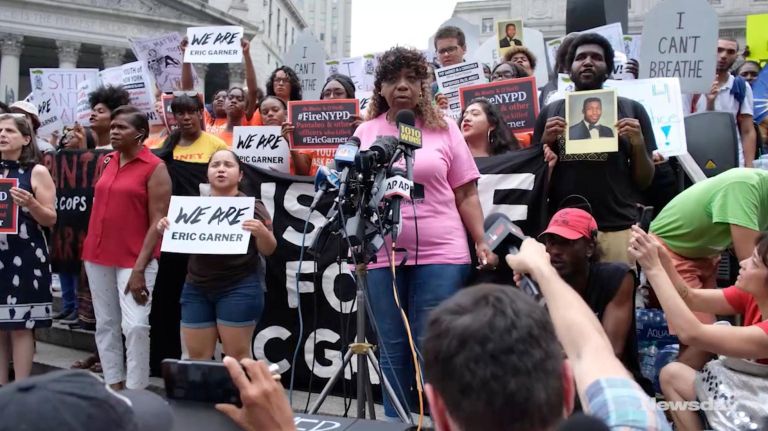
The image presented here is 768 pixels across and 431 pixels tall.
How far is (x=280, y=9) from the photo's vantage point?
179 feet

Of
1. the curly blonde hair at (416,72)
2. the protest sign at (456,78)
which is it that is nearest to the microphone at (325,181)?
the curly blonde hair at (416,72)

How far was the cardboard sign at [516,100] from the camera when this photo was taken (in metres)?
5.64

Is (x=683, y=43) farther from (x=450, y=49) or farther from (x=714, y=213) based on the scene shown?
(x=714, y=213)

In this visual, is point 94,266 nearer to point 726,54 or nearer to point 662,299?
point 662,299

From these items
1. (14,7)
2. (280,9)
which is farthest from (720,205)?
A: (280,9)

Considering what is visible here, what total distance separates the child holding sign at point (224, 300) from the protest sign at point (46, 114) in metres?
4.80

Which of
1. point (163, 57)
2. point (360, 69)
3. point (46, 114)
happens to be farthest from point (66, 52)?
point (360, 69)

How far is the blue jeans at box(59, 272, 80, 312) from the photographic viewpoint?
645 centimetres

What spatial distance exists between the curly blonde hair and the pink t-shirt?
5 centimetres

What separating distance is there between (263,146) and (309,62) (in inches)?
108

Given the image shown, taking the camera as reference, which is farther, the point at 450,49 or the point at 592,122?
the point at 450,49

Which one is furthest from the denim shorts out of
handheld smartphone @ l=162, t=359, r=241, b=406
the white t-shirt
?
the white t-shirt

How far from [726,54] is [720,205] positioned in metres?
3.56

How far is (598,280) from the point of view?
143 inches
